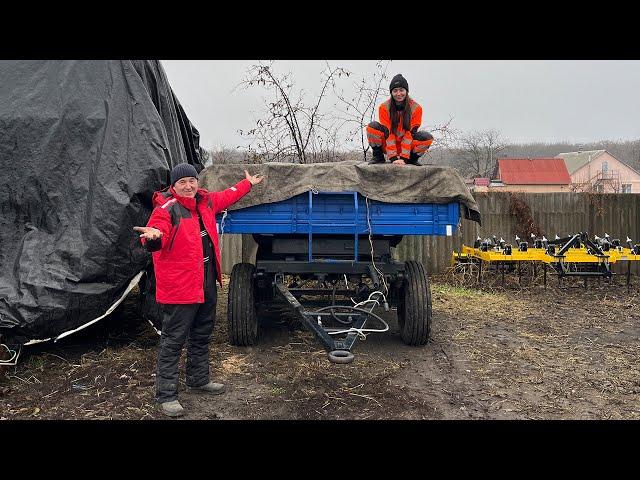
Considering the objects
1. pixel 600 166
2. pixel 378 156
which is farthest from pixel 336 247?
pixel 600 166

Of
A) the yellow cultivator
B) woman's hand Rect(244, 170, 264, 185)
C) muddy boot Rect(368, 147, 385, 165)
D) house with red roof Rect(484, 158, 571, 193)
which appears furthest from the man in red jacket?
house with red roof Rect(484, 158, 571, 193)

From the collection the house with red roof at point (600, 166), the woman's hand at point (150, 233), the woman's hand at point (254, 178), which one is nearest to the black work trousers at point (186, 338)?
the woman's hand at point (150, 233)

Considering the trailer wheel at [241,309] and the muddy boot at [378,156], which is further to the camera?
the muddy boot at [378,156]

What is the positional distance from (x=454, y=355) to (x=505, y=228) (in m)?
7.12

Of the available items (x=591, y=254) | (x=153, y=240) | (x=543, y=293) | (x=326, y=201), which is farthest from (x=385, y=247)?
(x=591, y=254)

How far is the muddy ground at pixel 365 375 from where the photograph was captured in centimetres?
402

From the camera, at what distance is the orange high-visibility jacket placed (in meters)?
6.23

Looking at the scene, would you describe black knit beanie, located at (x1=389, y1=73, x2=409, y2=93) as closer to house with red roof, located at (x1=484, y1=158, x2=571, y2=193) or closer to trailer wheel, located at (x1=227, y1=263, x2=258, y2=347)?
trailer wheel, located at (x1=227, y1=263, x2=258, y2=347)

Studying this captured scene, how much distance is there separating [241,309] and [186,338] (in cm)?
140

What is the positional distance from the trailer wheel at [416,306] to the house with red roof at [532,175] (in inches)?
2207

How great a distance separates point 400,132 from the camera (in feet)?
20.6

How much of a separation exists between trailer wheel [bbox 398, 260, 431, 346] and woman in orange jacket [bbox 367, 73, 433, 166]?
1.35 metres

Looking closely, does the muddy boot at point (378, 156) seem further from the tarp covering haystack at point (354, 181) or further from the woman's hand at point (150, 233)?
the woman's hand at point (150, 233)

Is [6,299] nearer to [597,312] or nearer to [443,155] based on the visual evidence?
[597,312]
